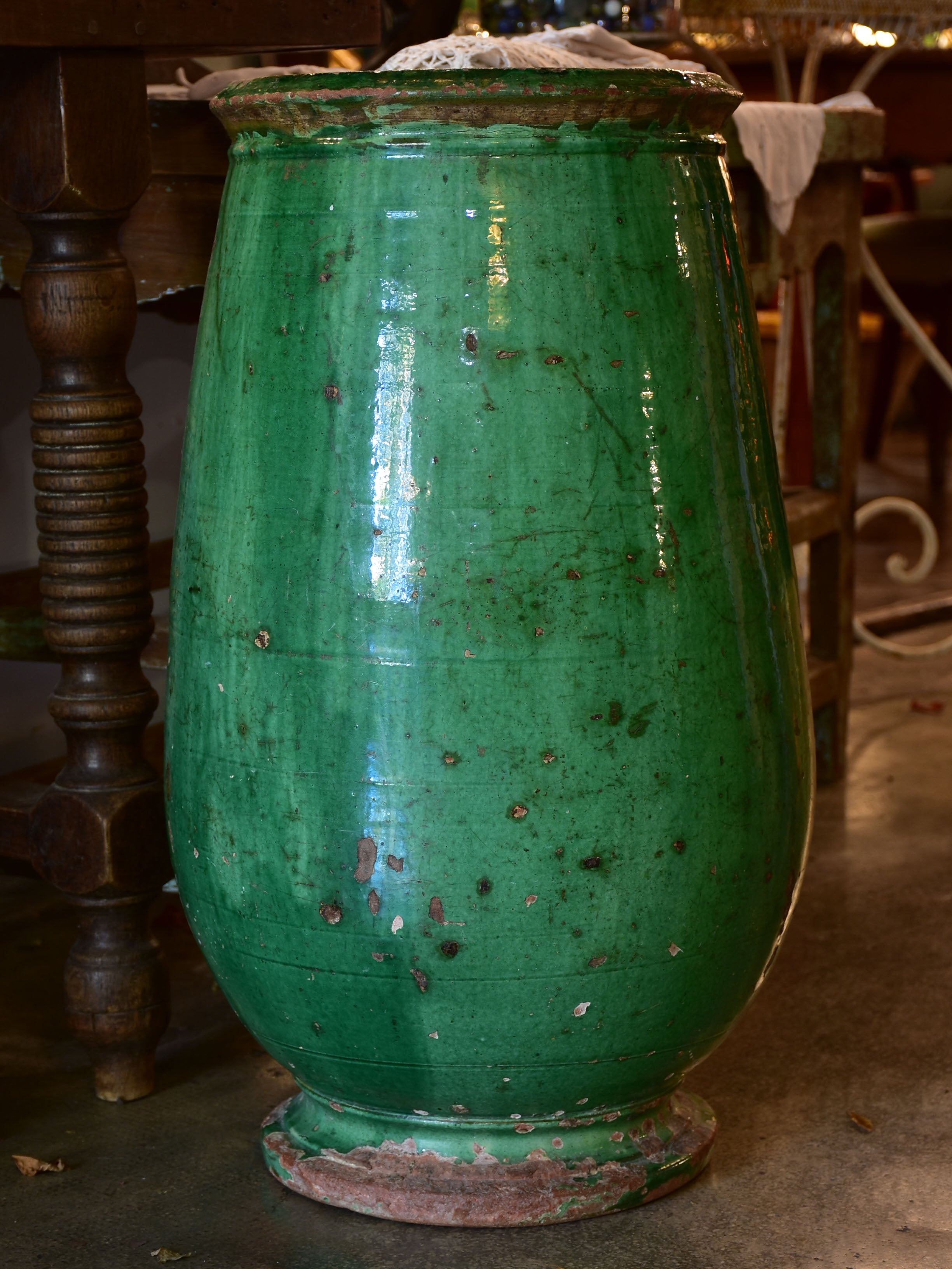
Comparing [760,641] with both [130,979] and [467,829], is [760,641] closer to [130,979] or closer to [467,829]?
[467,829]

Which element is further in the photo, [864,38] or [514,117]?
[864,38]

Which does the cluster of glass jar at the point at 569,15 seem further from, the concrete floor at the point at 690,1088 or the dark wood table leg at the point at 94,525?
the concrete floor at the point at 690,1088

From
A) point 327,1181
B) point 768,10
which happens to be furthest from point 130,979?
point 768,10

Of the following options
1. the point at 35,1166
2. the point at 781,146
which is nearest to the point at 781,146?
the point at 781,146

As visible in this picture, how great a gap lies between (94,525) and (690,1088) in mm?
754

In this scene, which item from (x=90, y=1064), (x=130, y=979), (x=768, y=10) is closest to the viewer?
(x=130, y=979)

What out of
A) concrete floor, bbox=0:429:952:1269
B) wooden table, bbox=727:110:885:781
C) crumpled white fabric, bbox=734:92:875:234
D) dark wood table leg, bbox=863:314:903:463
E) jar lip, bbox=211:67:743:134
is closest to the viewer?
jar lip, bbox=211:67:743:134

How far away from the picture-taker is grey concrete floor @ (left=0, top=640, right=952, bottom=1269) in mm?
1217

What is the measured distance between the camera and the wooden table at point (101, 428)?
1304 mm

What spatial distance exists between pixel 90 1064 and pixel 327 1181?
1.28 feet

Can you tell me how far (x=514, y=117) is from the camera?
110 cm

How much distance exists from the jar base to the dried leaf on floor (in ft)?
0.64

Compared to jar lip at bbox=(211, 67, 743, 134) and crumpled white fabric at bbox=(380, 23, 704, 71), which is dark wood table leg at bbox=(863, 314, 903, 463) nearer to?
crumpled white fabric at bbox=(380, 23, 704, 71)

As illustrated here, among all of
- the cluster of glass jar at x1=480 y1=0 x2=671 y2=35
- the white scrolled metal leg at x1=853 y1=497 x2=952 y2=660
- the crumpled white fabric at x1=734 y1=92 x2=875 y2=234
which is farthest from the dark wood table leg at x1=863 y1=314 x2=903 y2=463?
the crumpled white fabric at x1=734 y1=92 x2=875 y2=234
